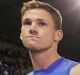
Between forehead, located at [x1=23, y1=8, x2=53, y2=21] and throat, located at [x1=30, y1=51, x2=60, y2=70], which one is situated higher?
forehead, located at [x1=23, y1=8, x2=53, y2=21]

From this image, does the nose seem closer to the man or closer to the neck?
the man

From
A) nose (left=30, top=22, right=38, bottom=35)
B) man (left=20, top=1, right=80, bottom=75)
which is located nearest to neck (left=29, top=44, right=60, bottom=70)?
man (left=20, top=1, right=80, bottom=75)

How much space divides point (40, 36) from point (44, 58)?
0.16 m

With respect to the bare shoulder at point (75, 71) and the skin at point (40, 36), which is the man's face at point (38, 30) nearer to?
the skin at point (40, 36)

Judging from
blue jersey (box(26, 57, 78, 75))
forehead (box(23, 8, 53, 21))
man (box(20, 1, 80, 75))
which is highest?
forehead (box(23, 8, 53, 21))

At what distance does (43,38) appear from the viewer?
5.14ft

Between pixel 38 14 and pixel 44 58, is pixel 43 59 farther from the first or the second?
pixel 38 14

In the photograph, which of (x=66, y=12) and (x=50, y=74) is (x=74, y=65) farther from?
(x=66, y=12)

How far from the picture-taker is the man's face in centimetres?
153

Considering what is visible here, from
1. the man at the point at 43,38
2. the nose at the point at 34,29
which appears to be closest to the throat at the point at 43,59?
the man at the point at 43,38

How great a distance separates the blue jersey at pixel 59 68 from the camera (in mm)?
1536

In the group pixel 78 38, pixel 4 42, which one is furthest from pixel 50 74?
pixel 78 38

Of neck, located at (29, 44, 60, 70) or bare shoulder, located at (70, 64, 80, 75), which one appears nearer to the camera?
bare shoulder, located at (70, 64, 80, 75)

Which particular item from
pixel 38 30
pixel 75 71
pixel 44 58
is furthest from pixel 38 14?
pixel 75 71
